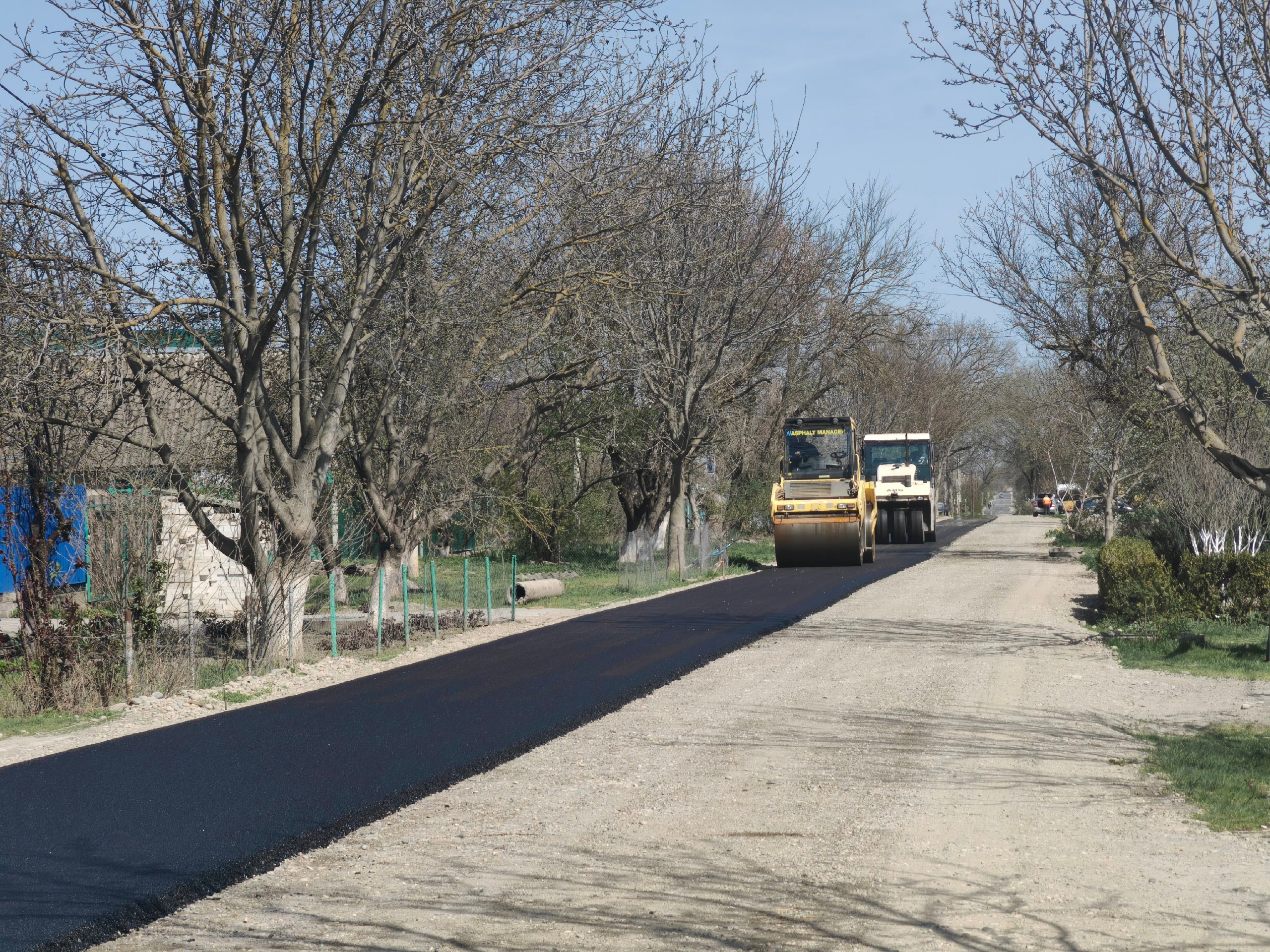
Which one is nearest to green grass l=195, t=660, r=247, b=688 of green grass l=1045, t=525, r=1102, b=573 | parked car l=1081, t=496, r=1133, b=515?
green grass l=1045, t=525, r=1102, b=573

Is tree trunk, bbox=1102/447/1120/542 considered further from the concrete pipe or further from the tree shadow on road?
the tree shadow on road

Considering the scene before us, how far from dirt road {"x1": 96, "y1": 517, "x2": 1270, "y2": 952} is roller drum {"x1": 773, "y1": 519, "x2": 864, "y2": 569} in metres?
18.2

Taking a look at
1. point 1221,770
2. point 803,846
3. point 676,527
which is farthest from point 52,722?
point 676,527

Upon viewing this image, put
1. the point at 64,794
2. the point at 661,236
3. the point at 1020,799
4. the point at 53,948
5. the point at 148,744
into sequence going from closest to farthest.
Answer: the point at 53,948 → the point at 1020,799 → the point at 64,794 → the point at 148,744 → the point at 661,236

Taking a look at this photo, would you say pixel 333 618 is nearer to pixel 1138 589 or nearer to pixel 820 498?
pixel 1138 589

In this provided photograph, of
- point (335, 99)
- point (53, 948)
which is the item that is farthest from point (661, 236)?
point (53, 948)

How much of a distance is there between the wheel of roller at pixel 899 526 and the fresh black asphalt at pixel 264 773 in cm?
2867

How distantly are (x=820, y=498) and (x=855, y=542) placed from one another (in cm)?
A: 138

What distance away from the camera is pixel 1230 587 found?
18312 mm

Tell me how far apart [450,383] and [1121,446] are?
20048mm

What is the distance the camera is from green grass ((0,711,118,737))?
1199 centimetres

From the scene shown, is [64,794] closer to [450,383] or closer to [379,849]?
[379,849]

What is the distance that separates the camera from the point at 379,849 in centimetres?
712

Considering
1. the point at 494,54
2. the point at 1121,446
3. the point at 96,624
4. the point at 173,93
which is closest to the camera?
the point at 96,624
